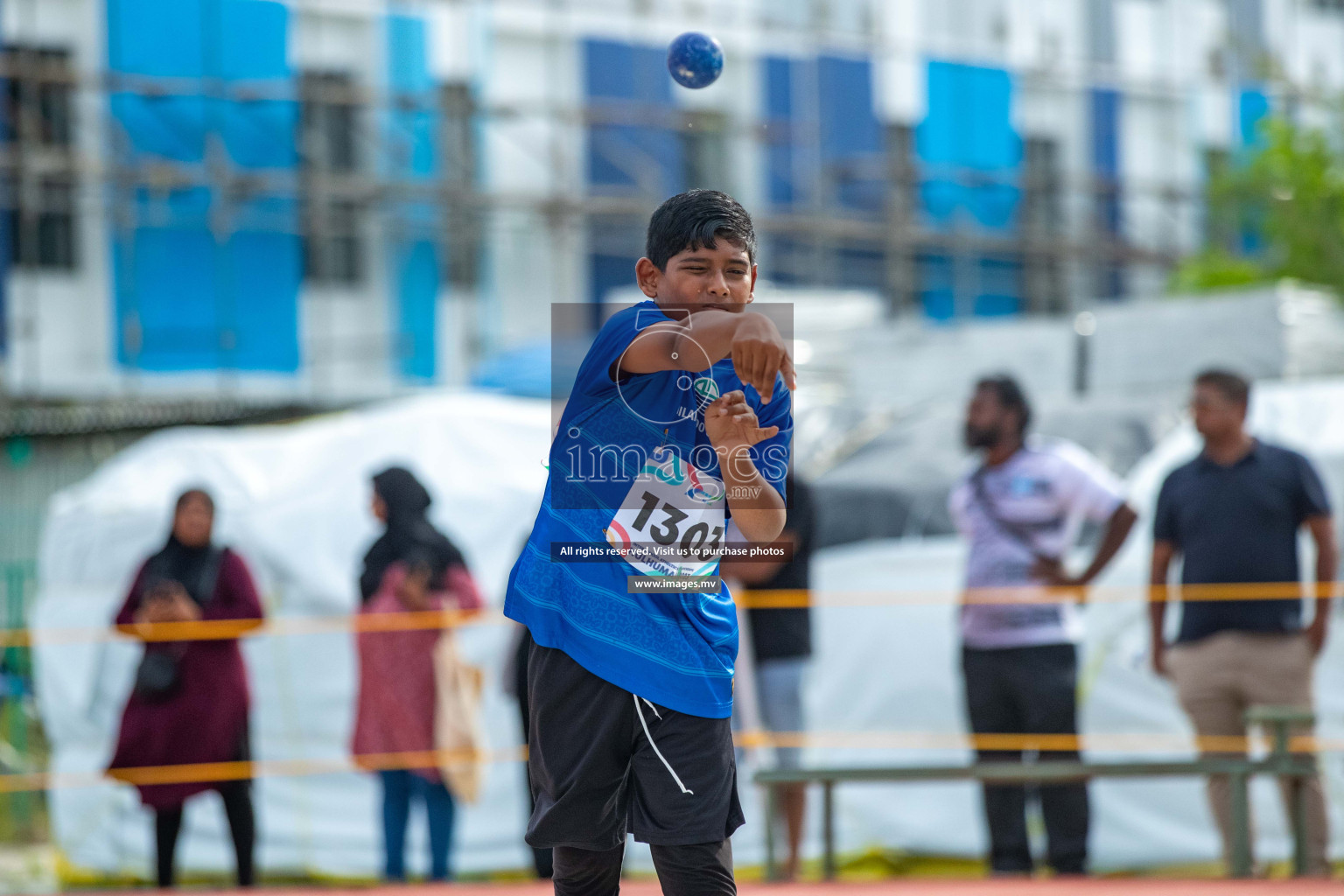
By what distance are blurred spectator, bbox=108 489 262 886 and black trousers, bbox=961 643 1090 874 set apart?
2783 mm

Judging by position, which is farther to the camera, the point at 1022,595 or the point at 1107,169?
the point at 1107,169

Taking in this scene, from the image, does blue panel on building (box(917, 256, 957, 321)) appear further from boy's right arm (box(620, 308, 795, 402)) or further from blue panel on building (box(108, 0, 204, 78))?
boy's right arm (box(620, 308, 795, 402))

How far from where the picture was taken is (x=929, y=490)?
26.8 ft

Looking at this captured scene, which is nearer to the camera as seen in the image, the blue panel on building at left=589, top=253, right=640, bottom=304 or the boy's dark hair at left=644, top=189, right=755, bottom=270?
the boy's dark hair at left=644, top=189, right=755, bottom=270

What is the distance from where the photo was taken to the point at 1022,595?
5859 mm

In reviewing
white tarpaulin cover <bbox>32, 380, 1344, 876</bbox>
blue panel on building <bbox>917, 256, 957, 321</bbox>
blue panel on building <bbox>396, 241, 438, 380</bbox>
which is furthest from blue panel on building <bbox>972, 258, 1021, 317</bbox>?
white tarpaulin cover <bbox>32, 380, 1344, 876</bbox>

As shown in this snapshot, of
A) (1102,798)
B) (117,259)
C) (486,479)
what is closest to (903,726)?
(1102,798)

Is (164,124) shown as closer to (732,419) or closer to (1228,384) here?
(1228,384)

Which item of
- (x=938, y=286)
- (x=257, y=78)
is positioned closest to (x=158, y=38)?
(x=257, y=78)

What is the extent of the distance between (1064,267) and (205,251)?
13948 millimetres

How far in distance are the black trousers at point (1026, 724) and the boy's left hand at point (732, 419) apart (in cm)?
350

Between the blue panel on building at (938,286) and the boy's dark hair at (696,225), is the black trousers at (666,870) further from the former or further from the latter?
the blue panel on building at (938,286)

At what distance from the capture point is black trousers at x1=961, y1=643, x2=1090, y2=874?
19.1 ft

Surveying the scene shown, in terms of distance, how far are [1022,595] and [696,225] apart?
3.59m
